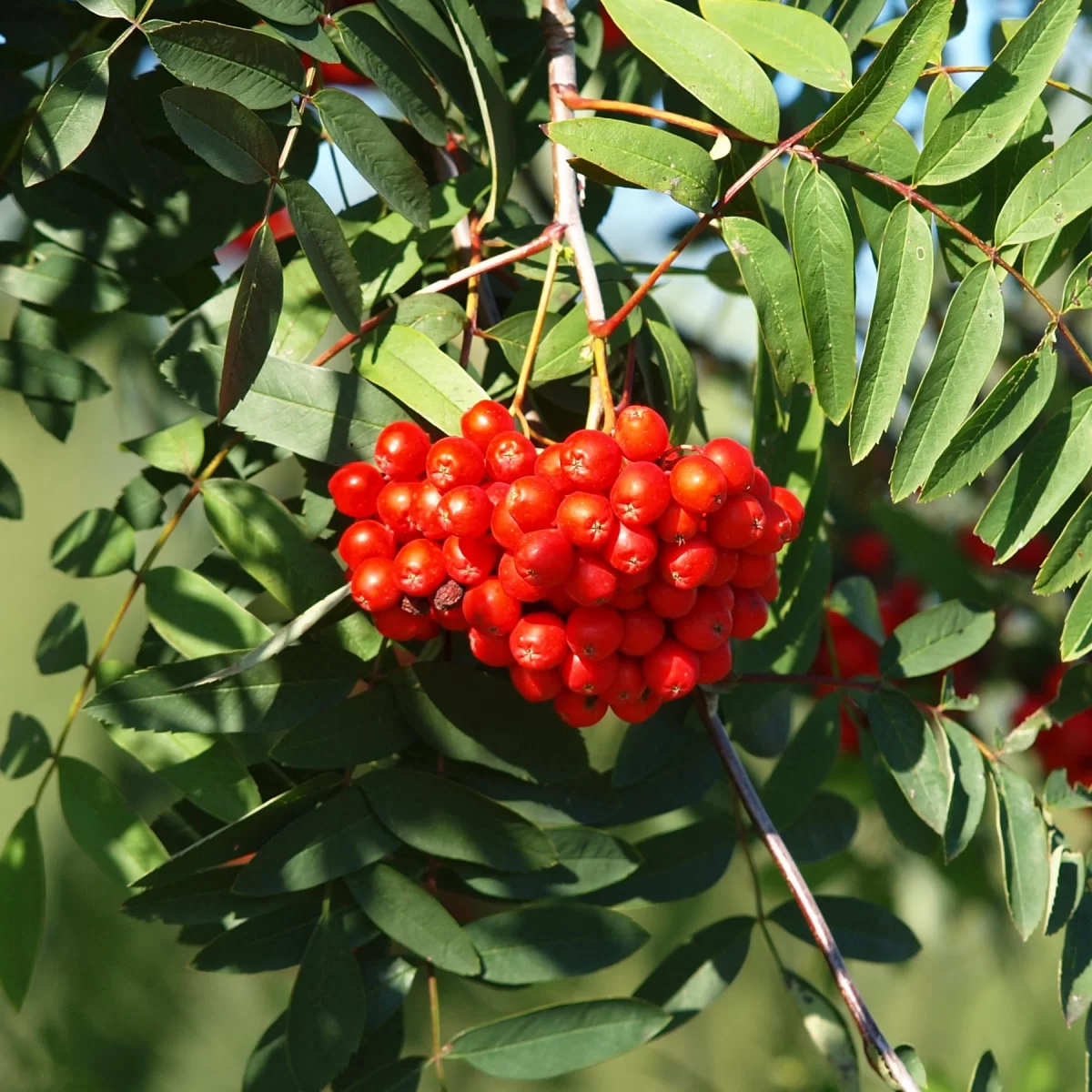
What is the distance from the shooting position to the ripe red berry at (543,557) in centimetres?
60

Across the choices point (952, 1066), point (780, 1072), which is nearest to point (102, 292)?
point (780, 1072)

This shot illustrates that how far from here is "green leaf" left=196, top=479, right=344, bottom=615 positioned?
0.76 metres

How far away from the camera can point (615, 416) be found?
67cm

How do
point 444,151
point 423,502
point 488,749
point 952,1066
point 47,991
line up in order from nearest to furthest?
1. point 423,502
2. point 488,749
3. point 444,151
4. point 47,991
5. point 952,1066

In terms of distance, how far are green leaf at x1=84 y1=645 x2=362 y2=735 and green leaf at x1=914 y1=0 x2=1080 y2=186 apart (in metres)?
0.51

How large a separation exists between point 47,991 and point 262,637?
59.3 inches

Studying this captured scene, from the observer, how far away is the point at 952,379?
696 mm

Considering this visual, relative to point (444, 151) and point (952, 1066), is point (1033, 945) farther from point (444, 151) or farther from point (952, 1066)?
point (444, 151)

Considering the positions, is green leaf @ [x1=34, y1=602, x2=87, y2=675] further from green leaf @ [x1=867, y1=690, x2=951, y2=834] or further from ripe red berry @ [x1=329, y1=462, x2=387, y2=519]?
green leaf @ [x1=867, y1=690, x2=951, y2=834]

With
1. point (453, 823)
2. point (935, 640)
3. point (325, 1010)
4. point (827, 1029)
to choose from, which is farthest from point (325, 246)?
point (827, 1029)

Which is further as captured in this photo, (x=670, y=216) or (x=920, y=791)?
(x=670, y=216)

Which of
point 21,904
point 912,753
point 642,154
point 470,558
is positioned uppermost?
point 642,154

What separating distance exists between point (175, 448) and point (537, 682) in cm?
34

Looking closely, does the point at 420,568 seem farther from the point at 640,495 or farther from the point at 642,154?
the point at 642,154
